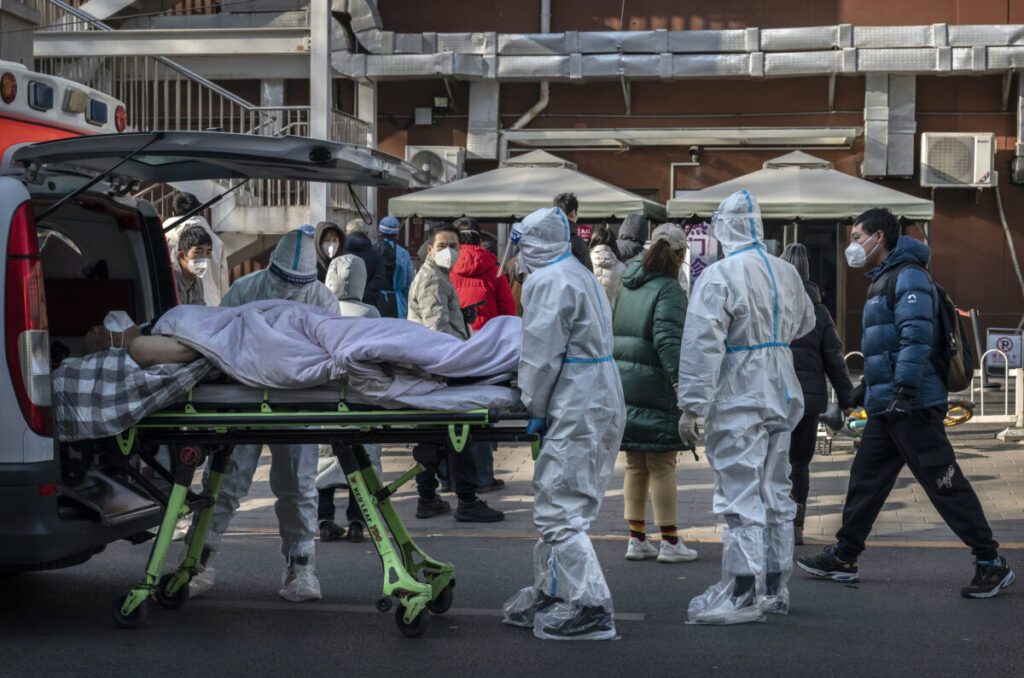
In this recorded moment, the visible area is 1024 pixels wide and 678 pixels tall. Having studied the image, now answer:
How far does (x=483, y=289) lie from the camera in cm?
978

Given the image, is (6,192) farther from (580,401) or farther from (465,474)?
(465,474)

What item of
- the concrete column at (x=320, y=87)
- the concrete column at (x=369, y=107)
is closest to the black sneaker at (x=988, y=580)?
the concrete column at (x=320, y=87)

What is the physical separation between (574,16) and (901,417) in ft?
43.5

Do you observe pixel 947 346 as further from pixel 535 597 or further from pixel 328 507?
pixel 328 507

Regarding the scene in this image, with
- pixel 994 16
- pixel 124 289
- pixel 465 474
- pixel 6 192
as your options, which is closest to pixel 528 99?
pixel 994 16

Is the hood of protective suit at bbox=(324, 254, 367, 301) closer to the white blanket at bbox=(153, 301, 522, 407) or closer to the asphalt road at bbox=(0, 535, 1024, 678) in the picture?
the asphalt road at bbox=(0, 535, 1024, 678)

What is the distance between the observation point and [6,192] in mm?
5449

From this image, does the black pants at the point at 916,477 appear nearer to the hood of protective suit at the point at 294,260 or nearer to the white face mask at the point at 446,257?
the hood of protective suit at the point at 294,260

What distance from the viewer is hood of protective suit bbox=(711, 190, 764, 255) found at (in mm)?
6426

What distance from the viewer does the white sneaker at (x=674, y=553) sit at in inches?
296

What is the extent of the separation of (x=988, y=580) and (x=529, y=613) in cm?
236

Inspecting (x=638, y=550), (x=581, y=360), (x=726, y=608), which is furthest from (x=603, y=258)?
(x=726, y=608)

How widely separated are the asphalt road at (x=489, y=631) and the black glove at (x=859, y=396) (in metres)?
0.94

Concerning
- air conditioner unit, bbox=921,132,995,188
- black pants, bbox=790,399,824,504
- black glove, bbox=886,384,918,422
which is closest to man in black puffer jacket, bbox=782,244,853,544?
black pants, bbox=790,399,824,504
